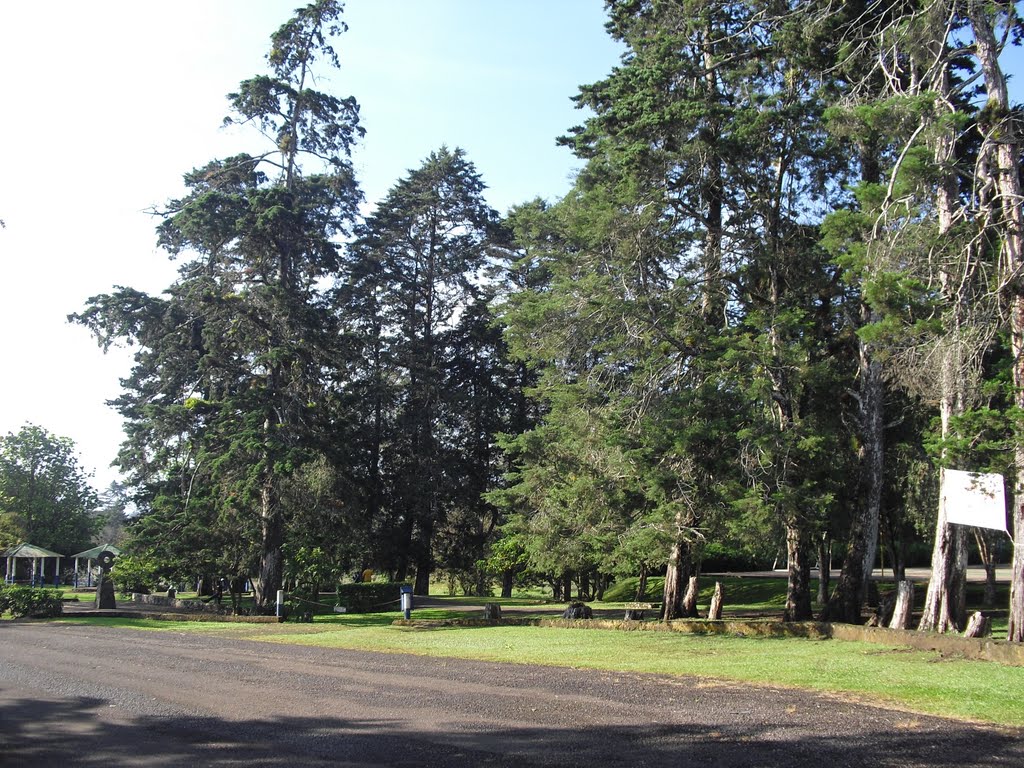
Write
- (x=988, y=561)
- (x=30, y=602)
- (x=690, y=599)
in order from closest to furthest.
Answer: (x=690, y=599)
(x=988, y=561)
(x=30, y=602)

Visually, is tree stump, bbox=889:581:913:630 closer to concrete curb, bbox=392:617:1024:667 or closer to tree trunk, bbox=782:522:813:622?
concrete curb, bbox=392:617:1024:667

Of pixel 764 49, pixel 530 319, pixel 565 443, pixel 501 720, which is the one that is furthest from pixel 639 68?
pixel 501 720

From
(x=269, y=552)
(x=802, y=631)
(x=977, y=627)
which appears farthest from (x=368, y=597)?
(x=977, y=627)

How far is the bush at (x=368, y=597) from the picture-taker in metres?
31.0

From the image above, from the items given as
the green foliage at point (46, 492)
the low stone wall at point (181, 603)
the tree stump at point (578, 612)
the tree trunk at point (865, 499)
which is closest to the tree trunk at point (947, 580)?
the tree trunk at point (865, 499)

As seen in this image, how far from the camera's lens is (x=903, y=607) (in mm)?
16516

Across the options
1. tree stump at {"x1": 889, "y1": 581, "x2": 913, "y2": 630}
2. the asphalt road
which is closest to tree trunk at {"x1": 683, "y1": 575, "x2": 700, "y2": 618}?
tree stump at {"x1": 889, "y1": 581, "x2": 913, "y2": 630}

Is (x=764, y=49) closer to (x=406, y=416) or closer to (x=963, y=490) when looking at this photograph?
(x=963, y=490)

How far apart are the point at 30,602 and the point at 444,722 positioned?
78.6 feet

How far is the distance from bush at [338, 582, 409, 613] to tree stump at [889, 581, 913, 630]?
1824 centimetres

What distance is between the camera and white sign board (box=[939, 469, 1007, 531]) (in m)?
13.2

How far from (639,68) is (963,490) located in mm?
12381

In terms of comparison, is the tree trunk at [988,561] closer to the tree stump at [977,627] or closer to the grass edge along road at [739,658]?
the tree stump at [977,627]

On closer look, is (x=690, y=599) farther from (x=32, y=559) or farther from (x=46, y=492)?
(x=46, y=492)
